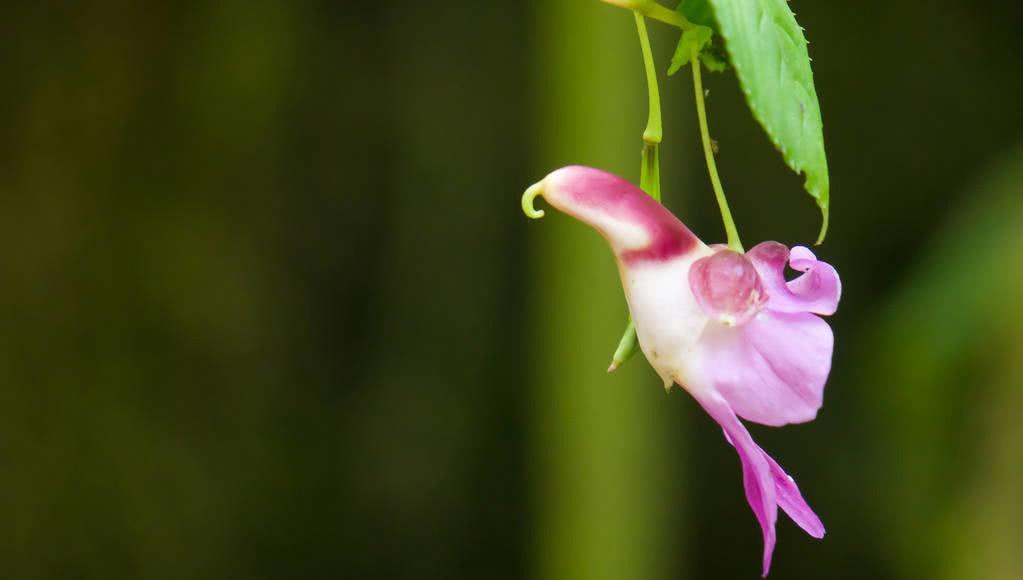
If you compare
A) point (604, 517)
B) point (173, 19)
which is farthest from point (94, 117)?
point (604, 517)

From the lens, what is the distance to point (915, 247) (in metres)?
2.29

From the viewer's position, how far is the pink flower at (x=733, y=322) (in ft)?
1.38

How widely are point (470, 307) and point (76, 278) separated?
22.7 inches

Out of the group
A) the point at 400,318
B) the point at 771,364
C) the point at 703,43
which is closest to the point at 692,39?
the point at 703,43

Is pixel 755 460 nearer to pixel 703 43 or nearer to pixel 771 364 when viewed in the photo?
pixel 771 364

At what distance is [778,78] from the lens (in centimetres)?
42

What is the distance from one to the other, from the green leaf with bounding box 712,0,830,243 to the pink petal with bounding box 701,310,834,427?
3 cm

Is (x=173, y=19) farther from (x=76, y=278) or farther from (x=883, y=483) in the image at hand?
(x=883, y=483)

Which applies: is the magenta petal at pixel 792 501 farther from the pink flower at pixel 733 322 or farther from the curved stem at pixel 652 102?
the curved stem at pixel 652 102

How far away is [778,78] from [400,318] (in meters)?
1.75

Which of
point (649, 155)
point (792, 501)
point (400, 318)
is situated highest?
point (649, 155)

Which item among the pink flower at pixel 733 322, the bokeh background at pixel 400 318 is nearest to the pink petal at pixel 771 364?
the pink flower at pixel 733 322

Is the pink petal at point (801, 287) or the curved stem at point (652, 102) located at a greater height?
the curved stem at point (652, 102)

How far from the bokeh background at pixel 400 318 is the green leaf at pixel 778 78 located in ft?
5.06
